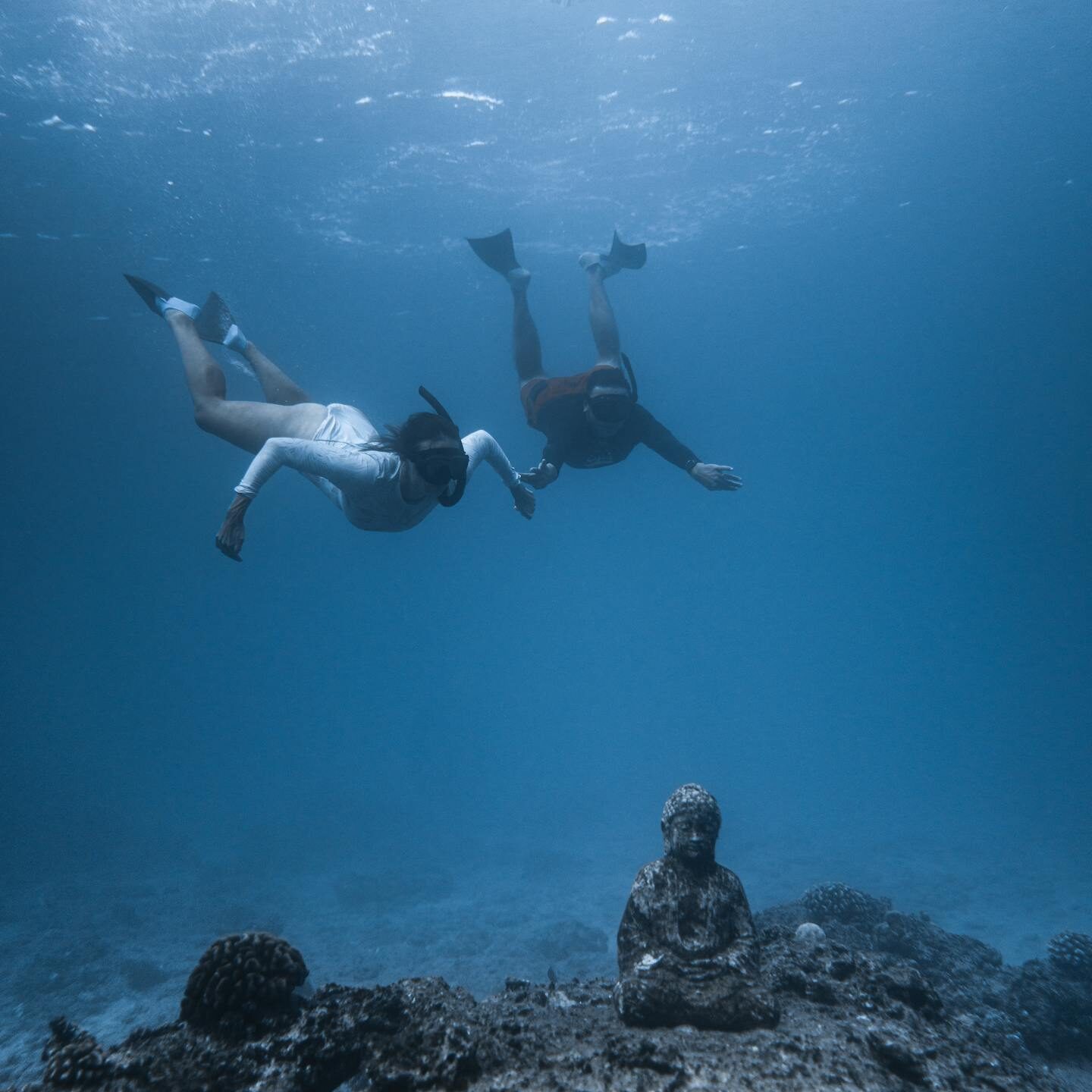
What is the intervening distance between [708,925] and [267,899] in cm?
2091

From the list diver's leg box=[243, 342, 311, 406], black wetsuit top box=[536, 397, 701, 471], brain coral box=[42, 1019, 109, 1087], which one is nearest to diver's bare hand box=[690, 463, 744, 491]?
black wetsuit top box=[536, 397, 701, 471]

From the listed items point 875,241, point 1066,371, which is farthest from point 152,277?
point 1066,371

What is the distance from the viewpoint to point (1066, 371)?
33188 mm

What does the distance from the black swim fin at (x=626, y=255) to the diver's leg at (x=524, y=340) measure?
2189 mm

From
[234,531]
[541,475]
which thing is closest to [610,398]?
[541,475]

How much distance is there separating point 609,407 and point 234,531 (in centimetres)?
524

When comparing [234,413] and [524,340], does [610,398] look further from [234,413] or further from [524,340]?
[234,413]

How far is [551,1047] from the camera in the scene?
272 cm

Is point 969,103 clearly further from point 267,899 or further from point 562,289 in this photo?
point 267,899

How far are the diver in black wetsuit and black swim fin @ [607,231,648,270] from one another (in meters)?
0.44

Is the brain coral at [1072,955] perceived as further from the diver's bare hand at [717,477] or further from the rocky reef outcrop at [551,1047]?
the diver's bare hand at [717,477]

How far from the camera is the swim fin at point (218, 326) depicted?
24.9 feet

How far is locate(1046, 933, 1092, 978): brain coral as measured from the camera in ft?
26.3

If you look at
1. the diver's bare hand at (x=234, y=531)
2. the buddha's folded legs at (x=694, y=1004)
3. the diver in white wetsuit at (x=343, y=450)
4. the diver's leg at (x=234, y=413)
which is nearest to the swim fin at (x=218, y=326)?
the diver in white wetsuit at (x=343, y=450)
